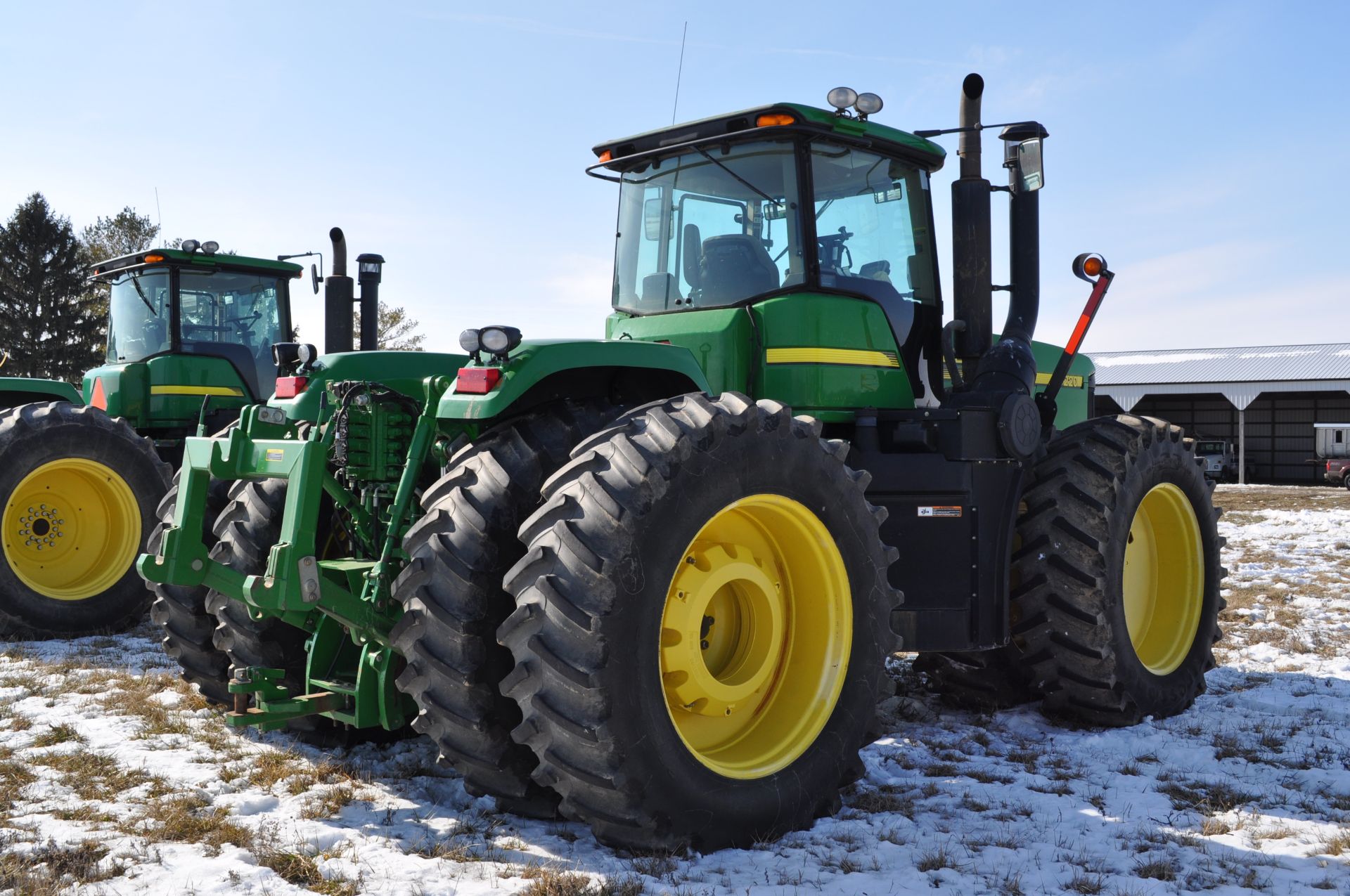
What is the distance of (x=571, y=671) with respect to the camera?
3.29 m

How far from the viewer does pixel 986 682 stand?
5719 mm

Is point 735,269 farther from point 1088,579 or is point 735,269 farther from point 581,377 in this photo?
point 1088,579

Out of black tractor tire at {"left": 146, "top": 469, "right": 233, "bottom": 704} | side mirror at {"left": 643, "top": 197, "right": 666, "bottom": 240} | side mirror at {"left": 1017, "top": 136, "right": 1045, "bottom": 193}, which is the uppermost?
side mirror at {"left": 1017, "top": 136, "right": 1045, "bottom": 193}

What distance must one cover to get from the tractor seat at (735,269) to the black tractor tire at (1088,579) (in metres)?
1.68

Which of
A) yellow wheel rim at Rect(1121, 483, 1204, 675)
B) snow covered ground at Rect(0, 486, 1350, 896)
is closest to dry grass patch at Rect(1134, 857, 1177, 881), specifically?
snow covered ground at Rect(0, 486, 1350, 896)

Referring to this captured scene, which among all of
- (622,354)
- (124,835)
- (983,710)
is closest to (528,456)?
(622,354)

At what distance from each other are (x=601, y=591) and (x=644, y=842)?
79 cm

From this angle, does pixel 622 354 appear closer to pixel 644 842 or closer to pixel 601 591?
pixel 601 591

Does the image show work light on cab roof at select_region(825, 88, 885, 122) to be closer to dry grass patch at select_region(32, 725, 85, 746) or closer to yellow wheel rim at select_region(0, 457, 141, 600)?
dry grass patch at select_region(32, 725, 85, 746)

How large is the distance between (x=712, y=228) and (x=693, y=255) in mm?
149

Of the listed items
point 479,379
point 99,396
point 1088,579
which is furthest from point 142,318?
point 1088,579

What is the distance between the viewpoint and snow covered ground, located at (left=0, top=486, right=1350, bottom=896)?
11.0 feet

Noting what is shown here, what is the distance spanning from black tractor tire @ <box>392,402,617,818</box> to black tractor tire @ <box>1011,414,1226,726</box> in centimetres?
259

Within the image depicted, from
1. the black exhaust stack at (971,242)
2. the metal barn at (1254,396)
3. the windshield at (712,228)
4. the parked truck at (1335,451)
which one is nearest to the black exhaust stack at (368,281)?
the windshield at (712,228)
